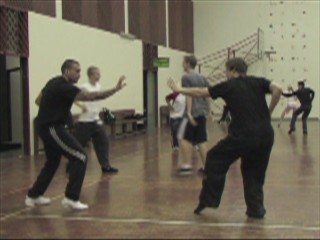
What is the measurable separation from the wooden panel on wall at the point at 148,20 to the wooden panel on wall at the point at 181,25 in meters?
1.50

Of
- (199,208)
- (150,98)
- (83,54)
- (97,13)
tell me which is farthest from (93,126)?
(150,98)

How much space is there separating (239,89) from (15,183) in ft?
16.9

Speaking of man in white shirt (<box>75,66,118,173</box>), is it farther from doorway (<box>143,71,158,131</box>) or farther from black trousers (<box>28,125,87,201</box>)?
doorway (<box>143,71,158,131</box>)

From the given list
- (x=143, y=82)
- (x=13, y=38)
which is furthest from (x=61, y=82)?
(x=143, y=82)

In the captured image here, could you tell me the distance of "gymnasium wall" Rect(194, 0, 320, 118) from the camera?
32812mm

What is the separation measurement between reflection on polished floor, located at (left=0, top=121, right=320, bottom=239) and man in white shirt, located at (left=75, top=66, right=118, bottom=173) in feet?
1.44

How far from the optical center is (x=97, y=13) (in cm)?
2123

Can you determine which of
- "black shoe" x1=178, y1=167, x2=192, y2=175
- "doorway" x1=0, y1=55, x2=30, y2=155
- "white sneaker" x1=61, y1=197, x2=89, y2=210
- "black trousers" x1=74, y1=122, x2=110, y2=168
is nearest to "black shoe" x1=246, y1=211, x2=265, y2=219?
"white sneaker" x1=61, y1=197, x2=89, y2=210

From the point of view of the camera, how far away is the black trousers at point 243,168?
693 cm

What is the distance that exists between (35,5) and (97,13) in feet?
14.9

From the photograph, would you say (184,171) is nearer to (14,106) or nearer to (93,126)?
(93,126)

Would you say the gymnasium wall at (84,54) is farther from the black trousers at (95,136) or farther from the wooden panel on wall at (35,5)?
the black trousers at (95,136)

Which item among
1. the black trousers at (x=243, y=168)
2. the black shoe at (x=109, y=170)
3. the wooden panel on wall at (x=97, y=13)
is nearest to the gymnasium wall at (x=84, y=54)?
the wooden panel on wall at (x=97, y=13)

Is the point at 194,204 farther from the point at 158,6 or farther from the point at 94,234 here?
the point at 158,6
